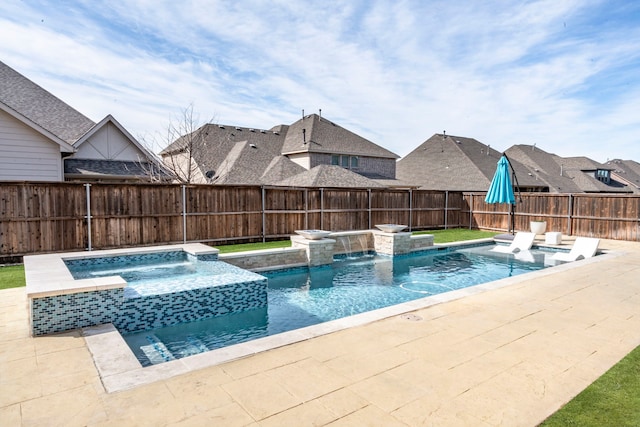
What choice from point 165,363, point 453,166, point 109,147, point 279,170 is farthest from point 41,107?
point 453,166

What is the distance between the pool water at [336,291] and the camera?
18.7 ft

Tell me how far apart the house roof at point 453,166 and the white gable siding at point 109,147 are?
811 inches

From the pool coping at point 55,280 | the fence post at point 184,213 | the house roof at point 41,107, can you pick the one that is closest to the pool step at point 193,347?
the pool coping at point 55,280

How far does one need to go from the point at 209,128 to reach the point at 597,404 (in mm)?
26084

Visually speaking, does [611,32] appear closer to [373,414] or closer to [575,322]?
[575,322]

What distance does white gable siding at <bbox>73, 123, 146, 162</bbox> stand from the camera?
16.5 m

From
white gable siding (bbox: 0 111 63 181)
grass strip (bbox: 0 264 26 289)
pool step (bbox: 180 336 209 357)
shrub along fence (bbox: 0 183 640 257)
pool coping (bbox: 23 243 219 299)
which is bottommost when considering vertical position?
pool step (bbox: 180 336 209 357)

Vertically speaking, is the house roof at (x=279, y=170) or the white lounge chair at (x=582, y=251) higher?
the house roof at (x=279, y=170)

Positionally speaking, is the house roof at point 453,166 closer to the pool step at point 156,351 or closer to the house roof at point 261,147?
the house roof at point 261,147

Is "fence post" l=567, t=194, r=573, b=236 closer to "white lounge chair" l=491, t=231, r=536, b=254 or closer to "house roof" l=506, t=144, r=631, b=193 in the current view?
"white lounge chair" l=491, t=231, r=536, b=254

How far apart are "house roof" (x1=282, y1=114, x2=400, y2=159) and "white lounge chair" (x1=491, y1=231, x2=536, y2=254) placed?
14314 millimetres

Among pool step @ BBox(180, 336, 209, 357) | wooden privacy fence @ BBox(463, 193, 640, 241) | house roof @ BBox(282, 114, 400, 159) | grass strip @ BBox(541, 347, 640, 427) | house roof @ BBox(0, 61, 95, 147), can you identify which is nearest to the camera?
grass strip @ BBox(541, 347, 640, 427)

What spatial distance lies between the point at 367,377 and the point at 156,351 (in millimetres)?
3208

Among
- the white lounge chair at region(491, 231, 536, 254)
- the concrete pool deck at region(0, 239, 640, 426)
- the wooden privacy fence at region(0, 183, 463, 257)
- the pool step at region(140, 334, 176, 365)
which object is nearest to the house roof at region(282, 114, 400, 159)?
the wooden privacy fence at region(0, 183, 463, 257)
